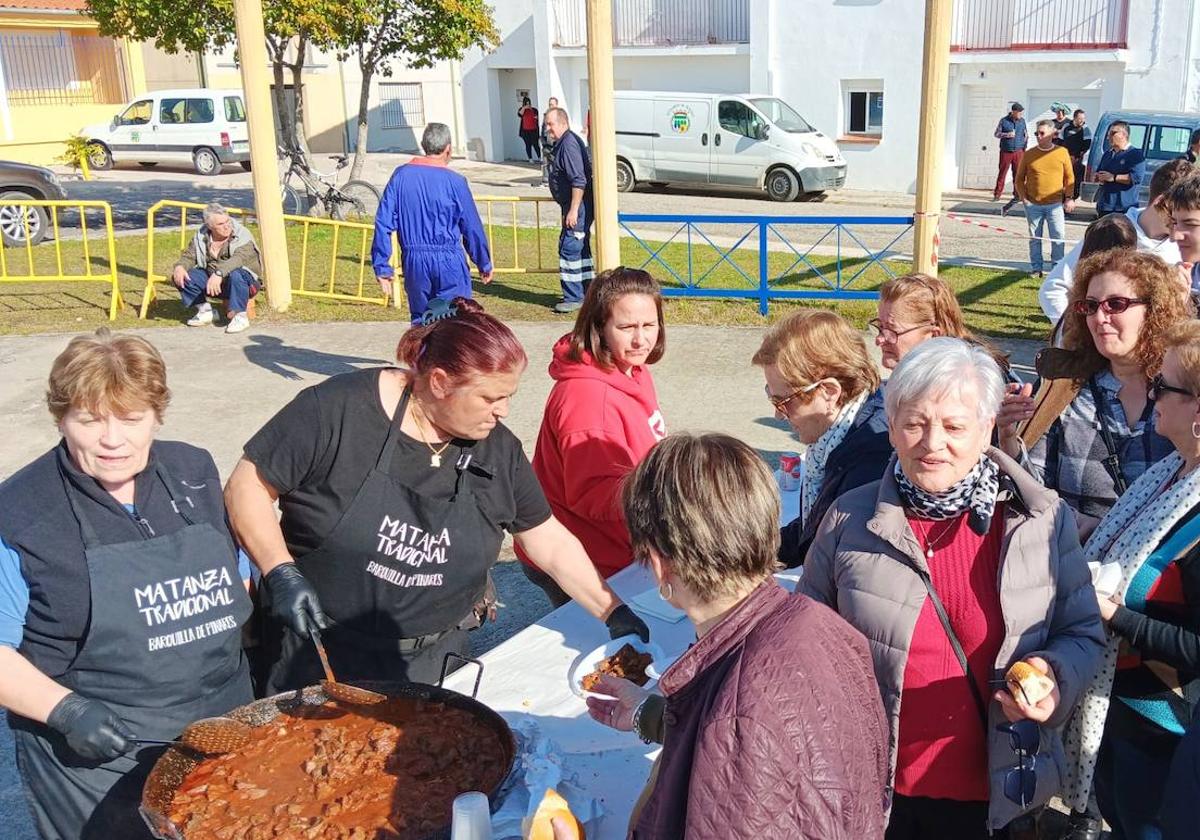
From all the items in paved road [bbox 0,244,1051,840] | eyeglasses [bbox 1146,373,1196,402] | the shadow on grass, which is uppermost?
eyeglasses [bbox 1146,373,1196,402]

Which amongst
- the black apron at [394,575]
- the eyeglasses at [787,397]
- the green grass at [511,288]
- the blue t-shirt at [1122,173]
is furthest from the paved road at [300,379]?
the blue t-shirt at [1122,173]

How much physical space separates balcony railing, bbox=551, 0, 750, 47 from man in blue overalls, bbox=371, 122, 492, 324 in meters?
18.1

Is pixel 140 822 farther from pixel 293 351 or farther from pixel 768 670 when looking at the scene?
pixel 293 351

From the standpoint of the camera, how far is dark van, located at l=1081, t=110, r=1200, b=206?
54.4ft

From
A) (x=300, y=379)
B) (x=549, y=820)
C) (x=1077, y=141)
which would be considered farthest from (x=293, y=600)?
(x=1077, y=141)

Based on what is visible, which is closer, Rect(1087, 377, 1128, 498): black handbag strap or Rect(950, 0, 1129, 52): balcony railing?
Rect(1087, 377, 1128, 498): black handbag strap

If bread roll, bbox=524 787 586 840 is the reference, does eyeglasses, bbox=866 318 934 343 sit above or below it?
above

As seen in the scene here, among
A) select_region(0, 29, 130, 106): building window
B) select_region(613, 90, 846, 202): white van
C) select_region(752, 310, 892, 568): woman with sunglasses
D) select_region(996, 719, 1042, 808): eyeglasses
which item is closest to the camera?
→ select_region(996, 719, 1042, 808): eyeglasses

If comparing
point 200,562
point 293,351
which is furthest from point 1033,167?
point 200,562

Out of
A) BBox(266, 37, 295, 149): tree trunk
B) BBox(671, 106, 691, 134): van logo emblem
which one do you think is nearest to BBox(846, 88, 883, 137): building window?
BBox(671, 106, 691, 134): van logo emblem

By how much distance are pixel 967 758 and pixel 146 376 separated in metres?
2.09

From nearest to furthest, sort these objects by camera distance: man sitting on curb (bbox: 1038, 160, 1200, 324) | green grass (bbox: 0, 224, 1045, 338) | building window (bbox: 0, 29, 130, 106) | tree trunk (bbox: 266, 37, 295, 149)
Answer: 1. man sitting on curb (bbox: 1038, 160, 1200, 324)
2. green grass (bbox: 0, 224, 1045, 338)
3. tree trunk (bbox: 266, 37, 295, 149)
4. building window (bbox: 0, 29, 130, 106)

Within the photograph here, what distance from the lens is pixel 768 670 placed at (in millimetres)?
1721

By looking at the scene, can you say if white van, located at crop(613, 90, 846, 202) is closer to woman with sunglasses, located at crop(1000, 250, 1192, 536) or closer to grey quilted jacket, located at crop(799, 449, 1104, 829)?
woman with sunglasses, located at crop(1000, 250, 1192, 536)
